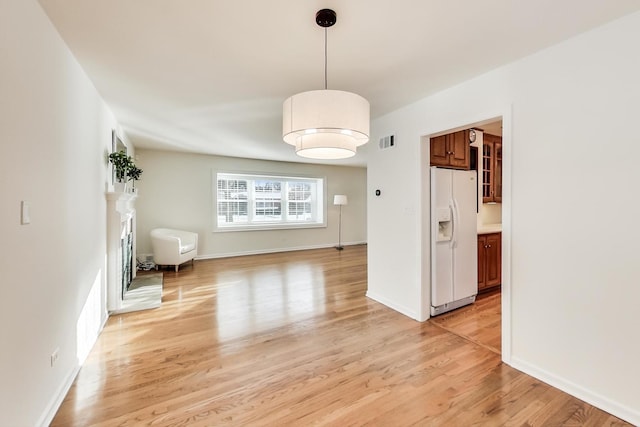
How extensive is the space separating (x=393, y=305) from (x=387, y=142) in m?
2.06

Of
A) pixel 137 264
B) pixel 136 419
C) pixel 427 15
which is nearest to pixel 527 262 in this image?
pixel 427 15

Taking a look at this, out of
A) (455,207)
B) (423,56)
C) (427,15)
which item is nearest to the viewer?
(427,15)

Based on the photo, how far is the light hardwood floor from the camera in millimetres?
1778

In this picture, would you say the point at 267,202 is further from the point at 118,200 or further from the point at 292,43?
the point at 292,43

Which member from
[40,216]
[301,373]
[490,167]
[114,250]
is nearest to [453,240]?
[490,167]

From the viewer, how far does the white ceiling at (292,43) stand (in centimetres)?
165

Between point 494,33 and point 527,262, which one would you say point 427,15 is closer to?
point 494,33

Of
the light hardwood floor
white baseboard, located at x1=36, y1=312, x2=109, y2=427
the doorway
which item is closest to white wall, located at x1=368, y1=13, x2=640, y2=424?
the doorway

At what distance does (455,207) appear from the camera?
11.2 ft

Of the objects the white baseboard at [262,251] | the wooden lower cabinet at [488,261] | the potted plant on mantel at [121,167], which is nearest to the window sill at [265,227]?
the white baseboard at [262,251]

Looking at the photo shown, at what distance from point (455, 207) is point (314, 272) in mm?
2924

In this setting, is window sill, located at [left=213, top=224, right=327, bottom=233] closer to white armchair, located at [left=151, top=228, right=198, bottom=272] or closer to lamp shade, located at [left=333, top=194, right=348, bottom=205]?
lamp shade, located at [left=333, top=194, right=348, bottom=205]

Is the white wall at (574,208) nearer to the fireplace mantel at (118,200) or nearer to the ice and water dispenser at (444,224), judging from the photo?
the ice and water dispenser at (444,224)

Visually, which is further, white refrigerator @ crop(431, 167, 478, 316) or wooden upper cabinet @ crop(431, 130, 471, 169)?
wooden upper cabinet @ crop(431, 130, 471, 169)
